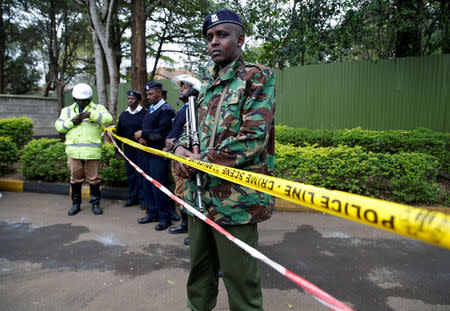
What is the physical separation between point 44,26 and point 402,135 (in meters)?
17.9

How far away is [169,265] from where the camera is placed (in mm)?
3248

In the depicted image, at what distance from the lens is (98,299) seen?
2.61 m

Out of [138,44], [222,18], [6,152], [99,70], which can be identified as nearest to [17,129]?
[6,152]

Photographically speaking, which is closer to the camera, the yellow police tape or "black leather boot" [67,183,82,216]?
the yellow police tape

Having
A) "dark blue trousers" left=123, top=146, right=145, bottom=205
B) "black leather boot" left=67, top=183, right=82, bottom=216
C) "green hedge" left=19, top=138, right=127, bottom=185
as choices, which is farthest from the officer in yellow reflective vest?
"green hedge" left=19, top=138, right=127, bottom=185

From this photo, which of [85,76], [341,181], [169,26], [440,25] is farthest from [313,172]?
[85,76]

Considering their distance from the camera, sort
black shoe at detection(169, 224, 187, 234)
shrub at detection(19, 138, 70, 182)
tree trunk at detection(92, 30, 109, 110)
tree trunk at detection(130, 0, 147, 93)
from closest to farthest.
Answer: black shoe at detection(169, 224, 187, 234) → shrub at detection(19, 138, 70, 182) → tree trunk at detection(130, 0, 147, 93) → tree trunk at detection(92, 30, 109, 110)

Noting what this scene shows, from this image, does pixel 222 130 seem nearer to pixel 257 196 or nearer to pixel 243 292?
pixel 257 196

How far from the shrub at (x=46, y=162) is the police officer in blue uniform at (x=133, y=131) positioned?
1632 mm

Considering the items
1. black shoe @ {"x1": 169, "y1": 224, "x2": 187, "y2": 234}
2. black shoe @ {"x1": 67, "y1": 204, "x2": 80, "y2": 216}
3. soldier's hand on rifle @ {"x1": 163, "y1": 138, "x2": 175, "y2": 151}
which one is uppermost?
soldier's hand on rifle @ {"x1": 163, "y1": 138, "x2": 175, "y2": 151}

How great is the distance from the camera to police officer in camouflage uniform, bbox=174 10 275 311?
1702mm

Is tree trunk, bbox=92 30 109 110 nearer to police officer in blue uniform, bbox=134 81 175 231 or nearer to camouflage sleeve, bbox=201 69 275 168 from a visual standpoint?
police officer in blue uniform, bbox=134 81 175 231

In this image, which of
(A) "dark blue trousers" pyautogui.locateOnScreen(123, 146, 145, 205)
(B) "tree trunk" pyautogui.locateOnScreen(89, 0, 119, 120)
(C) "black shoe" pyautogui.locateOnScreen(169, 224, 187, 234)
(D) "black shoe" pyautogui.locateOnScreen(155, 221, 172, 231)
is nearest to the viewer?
(C) "black shoe" pyautogui.locateOnScreen(169, 224, 187, 234)

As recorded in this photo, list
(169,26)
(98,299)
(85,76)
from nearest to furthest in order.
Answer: (98,299)
(169,26)
(85,76)
